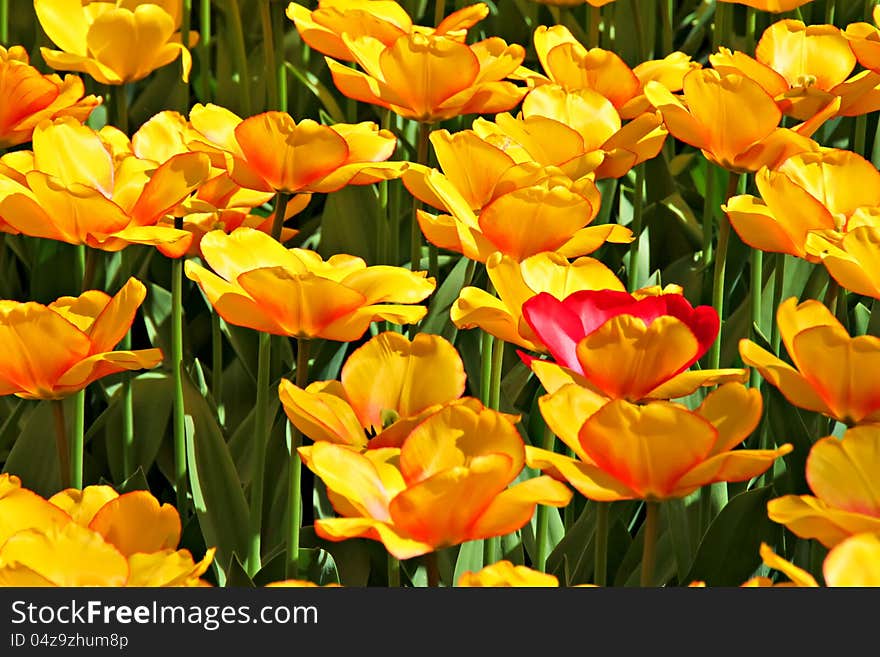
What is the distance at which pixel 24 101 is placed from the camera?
1.13 m

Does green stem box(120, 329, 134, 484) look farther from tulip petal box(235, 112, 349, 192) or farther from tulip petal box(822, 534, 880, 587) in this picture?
tulip petal box(822, 534, 880, 587)

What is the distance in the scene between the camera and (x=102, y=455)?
1.23 meters

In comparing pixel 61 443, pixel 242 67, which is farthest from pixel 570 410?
pixel 242 67

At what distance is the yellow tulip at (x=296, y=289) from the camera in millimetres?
781

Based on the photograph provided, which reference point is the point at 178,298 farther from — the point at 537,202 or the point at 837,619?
the point at 837,619

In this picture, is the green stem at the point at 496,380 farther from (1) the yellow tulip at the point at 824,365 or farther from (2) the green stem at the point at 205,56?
(2) the green stem at the point at 205,56

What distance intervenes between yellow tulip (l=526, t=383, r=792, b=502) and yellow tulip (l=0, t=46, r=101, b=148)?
0.65m

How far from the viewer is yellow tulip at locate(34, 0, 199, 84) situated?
1.34 metres

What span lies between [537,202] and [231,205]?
0.98 feet

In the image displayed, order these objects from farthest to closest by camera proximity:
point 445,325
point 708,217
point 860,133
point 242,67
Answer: point 242,67 < point 860,133 < point 708,217 < point 445,325

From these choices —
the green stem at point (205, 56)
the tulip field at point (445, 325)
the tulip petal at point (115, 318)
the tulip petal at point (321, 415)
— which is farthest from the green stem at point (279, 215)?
the green stem at point (205, 56)

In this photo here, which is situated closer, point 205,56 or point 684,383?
point 684,383

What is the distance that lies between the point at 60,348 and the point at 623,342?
1.09ft

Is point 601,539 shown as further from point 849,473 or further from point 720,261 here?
point 720,261
